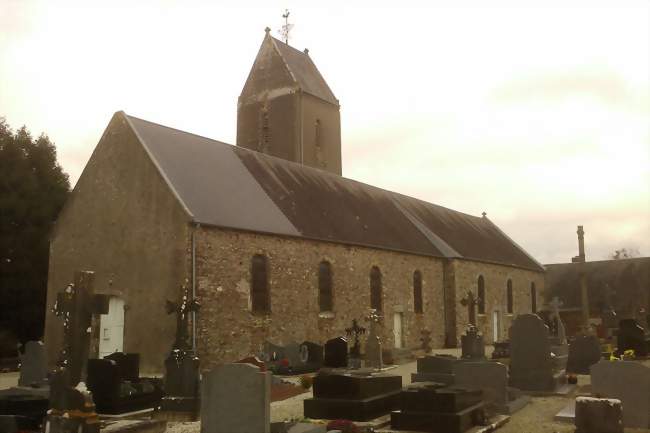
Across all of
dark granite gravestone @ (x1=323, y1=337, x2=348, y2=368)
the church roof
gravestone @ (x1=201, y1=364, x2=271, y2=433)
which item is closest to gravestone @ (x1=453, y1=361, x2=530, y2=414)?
gravestone @ (x1=201, y1=364, x2=271, y2=433)

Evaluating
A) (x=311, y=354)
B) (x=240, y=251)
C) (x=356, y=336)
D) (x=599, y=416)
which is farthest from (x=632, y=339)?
(x=599, y=416)

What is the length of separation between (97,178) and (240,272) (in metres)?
5.80

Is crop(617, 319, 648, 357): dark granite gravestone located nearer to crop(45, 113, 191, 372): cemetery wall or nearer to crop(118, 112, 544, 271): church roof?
crop(118, 112, 544, 271): church roof

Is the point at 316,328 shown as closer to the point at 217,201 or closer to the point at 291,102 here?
the point at 217,201

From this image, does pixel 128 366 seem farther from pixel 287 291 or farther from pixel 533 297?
pixel 533 297

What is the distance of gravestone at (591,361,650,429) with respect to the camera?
9.70 metres

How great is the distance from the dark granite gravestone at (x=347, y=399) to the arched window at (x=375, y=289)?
525 inches

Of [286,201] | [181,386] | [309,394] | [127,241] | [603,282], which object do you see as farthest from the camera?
[603,282]

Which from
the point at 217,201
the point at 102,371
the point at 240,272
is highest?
the point at 217,201

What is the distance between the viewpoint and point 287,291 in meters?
20.2

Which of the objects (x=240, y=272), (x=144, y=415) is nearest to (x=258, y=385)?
(x=144, y=415)

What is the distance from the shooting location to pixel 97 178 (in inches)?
789

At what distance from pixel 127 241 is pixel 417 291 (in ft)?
43.6

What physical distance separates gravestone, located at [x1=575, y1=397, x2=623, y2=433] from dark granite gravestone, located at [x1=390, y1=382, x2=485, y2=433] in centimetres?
170
